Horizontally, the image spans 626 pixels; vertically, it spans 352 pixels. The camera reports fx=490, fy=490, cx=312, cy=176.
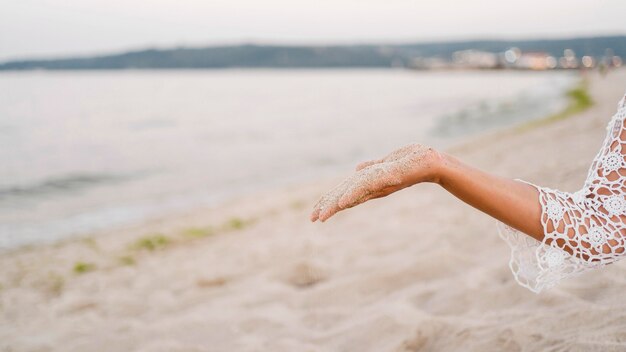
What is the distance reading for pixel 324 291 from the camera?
3512 mm

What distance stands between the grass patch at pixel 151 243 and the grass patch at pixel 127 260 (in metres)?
0.41

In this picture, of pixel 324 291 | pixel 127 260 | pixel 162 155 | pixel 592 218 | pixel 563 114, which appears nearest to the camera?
pixel 592 218

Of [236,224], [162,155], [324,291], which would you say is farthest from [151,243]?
[162,155]

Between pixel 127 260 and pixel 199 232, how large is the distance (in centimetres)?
131

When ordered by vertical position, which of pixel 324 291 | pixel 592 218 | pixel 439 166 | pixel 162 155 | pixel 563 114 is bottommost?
pixel 162 155

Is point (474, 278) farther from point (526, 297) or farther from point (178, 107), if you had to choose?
point (178, 107)

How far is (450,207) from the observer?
5379 millimetres

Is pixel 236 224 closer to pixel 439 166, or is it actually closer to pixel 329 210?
pixel 329 210

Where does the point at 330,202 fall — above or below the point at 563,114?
above

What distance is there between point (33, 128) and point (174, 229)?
64.1 feet

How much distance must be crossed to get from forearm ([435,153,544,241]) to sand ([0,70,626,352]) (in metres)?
0.76

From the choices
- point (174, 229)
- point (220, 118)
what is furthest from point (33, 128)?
point (174, 229)

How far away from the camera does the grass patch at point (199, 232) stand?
6612 mm

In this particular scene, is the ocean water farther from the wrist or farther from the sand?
the wrist
